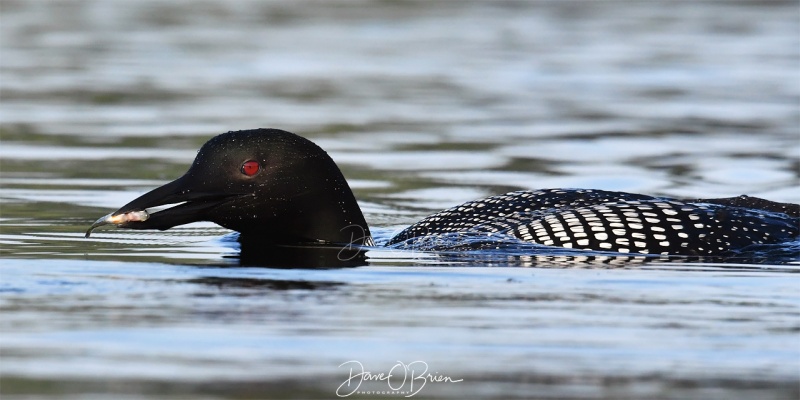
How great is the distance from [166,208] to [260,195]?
39 cm

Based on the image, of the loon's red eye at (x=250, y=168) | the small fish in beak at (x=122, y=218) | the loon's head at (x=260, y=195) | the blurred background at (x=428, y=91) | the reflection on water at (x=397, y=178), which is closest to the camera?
the reflection on water at (x=397, y=178)

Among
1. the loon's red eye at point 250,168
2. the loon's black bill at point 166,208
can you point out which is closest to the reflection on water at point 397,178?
the loon's black bill at point 166,208

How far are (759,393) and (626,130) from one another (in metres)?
8.39

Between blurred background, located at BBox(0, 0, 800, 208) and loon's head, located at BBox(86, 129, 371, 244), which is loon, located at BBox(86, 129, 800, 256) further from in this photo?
blurred background, located at BBox(0, 0, 800, 208)

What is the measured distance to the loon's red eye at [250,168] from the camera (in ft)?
21.5

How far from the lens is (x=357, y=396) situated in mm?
4008

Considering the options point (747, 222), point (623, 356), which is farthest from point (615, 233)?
point (623, 356)

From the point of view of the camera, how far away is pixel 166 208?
253 inches

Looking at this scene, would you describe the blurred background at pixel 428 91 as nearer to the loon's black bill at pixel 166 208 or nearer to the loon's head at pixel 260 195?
the loon's head at pixel 260 195

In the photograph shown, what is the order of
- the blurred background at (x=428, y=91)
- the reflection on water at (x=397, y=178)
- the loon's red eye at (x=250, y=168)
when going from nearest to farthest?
1. the reflection on water at (x=397, y=178)
2. the loon's red eye at (x=250, y=168)
3. the blurred background at (x=428, y=91)

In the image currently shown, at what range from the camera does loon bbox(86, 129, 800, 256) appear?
648 cm

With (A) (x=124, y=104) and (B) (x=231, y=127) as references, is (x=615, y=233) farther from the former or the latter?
(A) (x=124, y=104)

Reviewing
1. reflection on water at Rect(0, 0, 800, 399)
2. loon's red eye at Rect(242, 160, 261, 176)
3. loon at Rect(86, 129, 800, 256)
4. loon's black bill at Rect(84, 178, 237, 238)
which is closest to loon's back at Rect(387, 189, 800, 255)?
loon at Rect(86, 129, 800, 256)

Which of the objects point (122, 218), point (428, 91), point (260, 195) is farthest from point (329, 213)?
point (428, 91)
